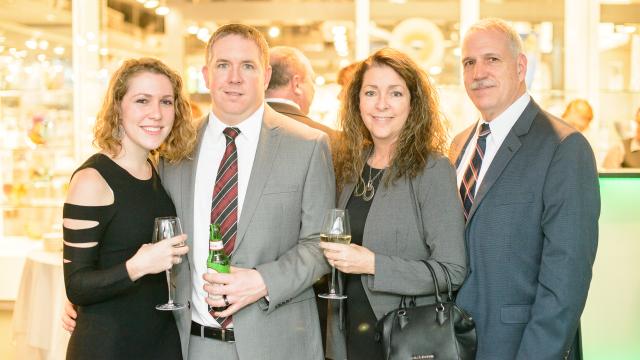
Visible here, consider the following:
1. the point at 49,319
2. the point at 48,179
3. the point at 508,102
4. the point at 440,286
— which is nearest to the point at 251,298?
the point at 440,286

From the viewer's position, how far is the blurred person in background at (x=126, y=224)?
88.1 inches

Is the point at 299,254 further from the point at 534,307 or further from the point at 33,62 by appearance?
the point at 33,62

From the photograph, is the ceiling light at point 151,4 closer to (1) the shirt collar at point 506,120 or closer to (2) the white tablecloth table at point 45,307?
(2) the white tablecloth table at point 45,307

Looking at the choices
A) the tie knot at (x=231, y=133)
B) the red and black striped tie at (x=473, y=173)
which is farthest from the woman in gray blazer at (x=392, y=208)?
the tie knot at (x=231, y=133)

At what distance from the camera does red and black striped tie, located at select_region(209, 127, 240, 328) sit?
7.95ft

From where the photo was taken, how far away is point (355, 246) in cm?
235

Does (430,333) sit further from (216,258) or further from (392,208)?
(216,258)

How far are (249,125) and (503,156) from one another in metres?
0.94

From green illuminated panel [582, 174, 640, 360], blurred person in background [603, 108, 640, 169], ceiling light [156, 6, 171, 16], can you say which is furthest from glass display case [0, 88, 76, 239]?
blurred person in background [603, 108, 640, 169]

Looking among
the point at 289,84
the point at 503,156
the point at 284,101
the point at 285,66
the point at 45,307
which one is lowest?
the point at 45,307

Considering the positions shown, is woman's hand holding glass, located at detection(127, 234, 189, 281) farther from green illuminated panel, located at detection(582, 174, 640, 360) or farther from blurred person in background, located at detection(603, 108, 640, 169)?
blurred person in background, located at detection(603, 108, 640, 169)

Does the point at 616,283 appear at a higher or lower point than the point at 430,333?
higher

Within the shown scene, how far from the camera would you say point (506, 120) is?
254 centimetres

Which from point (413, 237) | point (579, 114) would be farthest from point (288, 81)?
point (579, 114)
